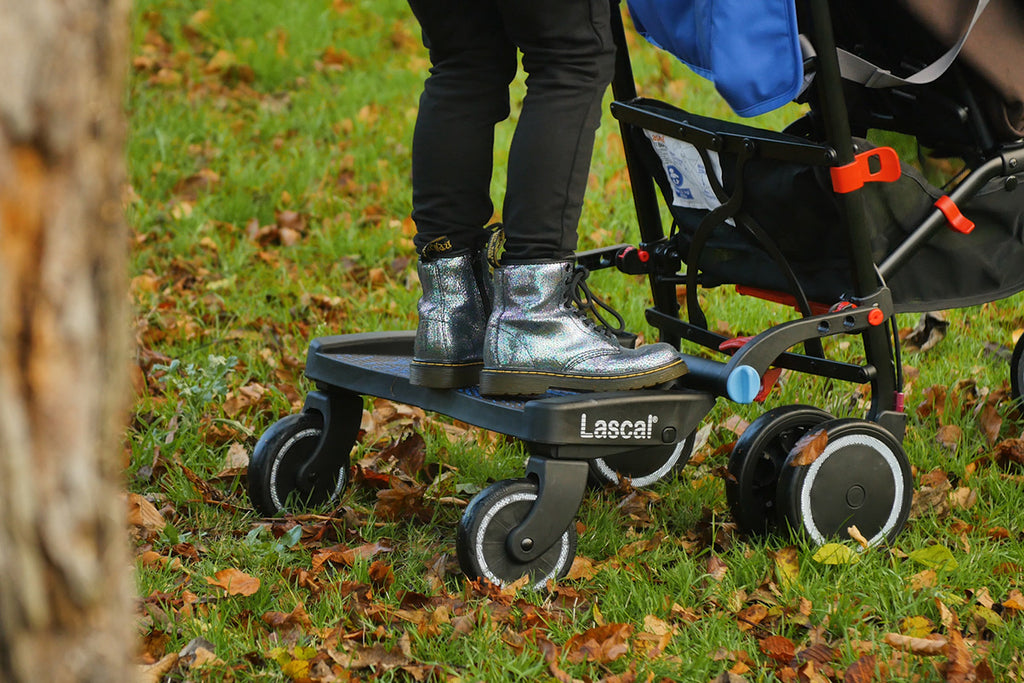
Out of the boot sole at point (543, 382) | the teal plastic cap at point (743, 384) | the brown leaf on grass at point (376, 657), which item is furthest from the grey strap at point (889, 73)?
the brown leaf on grass at point (376, 657)

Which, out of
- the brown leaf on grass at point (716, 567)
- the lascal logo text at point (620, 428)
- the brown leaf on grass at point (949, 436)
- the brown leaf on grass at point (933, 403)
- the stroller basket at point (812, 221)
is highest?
the stroller basket at point (812, 221)

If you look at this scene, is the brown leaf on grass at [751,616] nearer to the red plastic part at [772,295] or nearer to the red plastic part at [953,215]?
the red plastic part at [772,295]

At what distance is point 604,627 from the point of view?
2027mm

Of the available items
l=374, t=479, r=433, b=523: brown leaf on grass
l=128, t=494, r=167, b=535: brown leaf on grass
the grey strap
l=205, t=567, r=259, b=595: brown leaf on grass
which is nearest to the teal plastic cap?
the grey strap

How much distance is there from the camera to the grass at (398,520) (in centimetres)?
199

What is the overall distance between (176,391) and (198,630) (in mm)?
1428

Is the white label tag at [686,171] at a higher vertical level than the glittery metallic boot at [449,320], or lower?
higher

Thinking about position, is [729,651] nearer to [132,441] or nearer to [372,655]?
[372,655]

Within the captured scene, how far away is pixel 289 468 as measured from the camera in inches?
103

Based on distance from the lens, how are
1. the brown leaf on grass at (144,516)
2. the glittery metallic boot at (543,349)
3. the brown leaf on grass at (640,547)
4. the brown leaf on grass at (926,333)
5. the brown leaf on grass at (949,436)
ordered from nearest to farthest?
1. the glittery metallic boot at (543,349)
2. the brown leaf on grass at (640,547)
3. the brown leaf on grass at (144,516)
4. the brown leaf on grass at (949,436)
5. the brown leaf on grass at (926,333)

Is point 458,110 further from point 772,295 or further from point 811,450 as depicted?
point 811,450

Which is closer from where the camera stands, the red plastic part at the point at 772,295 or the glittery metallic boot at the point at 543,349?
the glittery metallic boot at the point at 543,349

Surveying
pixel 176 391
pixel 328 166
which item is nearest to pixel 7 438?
pixel 176 391

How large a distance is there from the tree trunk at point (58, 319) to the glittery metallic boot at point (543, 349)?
1.23 meters
